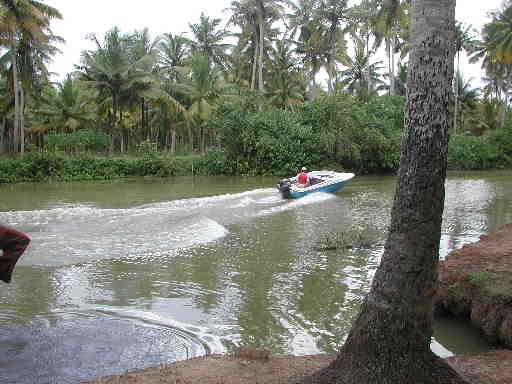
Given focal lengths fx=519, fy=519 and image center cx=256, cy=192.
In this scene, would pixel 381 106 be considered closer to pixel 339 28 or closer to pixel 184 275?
pixel 339 28

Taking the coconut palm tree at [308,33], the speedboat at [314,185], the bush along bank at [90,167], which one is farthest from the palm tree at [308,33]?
the speedboat at [314,185]

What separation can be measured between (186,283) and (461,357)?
5.01 meters

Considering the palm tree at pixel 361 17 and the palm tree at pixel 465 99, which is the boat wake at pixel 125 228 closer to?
the palm tree at pixel 361 17

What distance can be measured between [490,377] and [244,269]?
589 centimetres

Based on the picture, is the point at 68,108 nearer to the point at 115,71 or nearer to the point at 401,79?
the point at 115,71

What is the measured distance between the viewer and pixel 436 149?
3904 millimetres

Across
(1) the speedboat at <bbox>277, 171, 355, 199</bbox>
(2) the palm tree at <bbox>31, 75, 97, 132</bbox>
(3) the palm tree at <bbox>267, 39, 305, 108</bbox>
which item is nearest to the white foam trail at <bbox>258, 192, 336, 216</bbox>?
(1) the speedboat at <bbox>277, 171, 355, 199</bbox>

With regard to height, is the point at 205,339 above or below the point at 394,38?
below

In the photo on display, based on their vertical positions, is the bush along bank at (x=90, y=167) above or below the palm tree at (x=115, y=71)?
below

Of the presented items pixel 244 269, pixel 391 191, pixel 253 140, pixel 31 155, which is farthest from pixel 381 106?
pixel 244 269

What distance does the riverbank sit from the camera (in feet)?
14.5

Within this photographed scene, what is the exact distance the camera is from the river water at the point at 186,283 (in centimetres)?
599

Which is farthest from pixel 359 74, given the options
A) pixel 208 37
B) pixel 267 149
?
pixel 267 149

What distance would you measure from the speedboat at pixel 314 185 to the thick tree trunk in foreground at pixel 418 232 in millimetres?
15361
